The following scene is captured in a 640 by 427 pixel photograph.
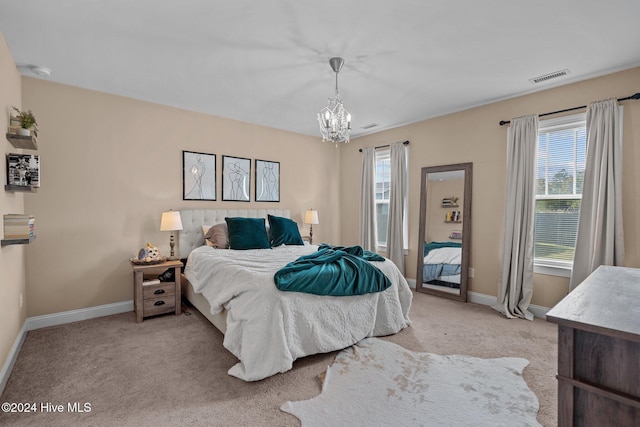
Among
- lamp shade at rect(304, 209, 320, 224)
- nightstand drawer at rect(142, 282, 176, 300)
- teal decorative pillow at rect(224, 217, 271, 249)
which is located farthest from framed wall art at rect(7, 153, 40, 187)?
lamp shade at rect(304, 209, 320, 224)

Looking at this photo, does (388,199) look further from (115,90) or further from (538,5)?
(115,90)

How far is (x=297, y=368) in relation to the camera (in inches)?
95.5

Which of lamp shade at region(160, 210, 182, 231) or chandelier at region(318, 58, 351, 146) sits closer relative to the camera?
chandelier at region(318, 58, 351, 146)

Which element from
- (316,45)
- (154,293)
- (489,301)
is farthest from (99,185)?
(489,301)

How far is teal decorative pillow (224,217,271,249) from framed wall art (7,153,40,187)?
195 centimetres

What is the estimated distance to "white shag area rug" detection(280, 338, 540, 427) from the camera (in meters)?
1.84

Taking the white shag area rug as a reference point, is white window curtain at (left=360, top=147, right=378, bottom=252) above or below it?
above

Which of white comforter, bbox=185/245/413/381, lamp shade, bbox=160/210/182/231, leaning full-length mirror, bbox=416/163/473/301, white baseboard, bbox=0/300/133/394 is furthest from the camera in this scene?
leaning full-length mirror, bbox=416/163/473/301

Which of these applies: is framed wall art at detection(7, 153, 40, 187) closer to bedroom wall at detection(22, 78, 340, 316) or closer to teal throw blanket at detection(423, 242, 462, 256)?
bedroom wall at detection(22, 78, 340, 316)

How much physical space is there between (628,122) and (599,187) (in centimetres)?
67

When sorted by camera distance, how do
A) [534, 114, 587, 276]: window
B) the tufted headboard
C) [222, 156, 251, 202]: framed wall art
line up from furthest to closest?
[222, 156, 251, 202]: framed wall art, the tufted headboard, [534, 114, 587, 276]: window

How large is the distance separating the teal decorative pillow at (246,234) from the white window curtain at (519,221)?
3.02 metres

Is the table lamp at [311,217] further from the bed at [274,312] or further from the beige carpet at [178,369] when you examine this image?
the beige carpet at [178,369]

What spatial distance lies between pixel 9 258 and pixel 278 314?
2.21 meters
